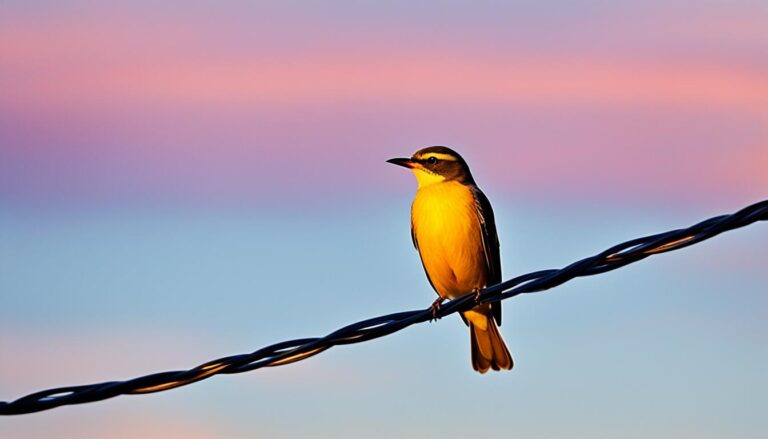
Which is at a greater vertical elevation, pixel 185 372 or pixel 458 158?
pixel 458 158

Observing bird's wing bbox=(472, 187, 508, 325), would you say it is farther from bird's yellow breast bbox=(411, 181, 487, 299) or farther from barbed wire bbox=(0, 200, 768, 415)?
barbed wire bbox=(0, 200, 768, 415)

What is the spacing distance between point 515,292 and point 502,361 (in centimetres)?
580

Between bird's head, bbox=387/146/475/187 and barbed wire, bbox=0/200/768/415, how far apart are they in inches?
203

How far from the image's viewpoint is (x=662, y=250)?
571cm

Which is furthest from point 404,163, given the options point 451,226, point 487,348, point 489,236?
point 487,348

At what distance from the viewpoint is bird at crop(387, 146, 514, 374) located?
435 inches

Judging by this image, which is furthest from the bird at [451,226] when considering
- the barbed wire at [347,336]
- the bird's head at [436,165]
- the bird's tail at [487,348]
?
the barbed wire at [347,336]

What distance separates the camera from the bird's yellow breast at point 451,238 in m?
11.0

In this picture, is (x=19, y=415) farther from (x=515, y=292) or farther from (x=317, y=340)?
(x=515, y=292)

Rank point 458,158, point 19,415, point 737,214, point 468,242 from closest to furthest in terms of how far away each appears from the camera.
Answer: point 737,214, point 19,415, point 468,242, point 458,158

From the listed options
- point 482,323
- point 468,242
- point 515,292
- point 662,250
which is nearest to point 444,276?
point 468,242

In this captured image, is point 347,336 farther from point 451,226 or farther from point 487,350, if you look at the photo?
point 487,350

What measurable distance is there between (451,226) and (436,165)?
2.91 feet

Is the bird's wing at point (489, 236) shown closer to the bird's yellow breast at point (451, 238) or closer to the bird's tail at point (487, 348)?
the bird's yellow breast at point (451, 238)
